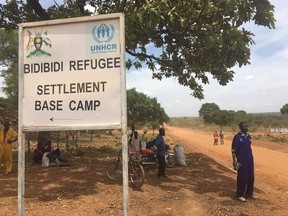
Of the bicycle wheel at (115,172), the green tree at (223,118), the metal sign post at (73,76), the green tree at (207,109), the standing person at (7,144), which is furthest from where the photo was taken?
the green tree at (207,109)

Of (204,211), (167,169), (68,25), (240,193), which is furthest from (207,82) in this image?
(68,25)

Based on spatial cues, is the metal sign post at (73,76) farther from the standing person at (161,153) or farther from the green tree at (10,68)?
the green tree at (10,68)

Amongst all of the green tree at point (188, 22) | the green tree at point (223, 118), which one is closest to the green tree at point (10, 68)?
the green tree at point (188, 22)

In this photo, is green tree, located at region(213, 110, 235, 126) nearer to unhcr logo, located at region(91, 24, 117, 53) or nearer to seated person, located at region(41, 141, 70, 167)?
seated person, located at region(41, 141, 70, 167)

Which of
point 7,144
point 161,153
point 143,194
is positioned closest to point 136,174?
point 143,194

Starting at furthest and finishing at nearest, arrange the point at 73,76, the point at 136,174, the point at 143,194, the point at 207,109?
the point at 207,109 < the point at 136,174 < the point at 143,194 < the point at 73,76

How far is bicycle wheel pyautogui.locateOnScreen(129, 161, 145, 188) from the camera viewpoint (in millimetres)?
8961

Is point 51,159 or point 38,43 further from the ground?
point 38,43

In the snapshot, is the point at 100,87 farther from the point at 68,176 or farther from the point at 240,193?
the point at 68,176

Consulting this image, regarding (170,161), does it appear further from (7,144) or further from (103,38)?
(103,38)

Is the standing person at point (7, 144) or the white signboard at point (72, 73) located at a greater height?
the white signboard at point (72, 73)

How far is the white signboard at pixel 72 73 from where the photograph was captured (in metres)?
3.87

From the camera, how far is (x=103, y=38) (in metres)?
3.90

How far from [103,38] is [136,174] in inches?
229
